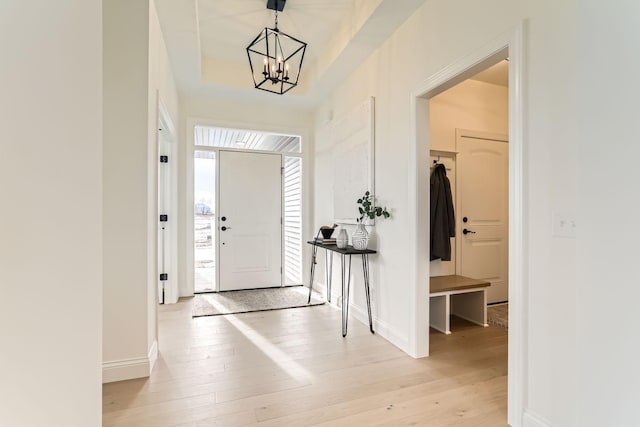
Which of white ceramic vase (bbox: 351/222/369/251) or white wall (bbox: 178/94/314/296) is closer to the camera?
white ceramic vase (bbox: 351/222/369/251)

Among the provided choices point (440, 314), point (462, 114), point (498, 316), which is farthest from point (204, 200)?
point (498, 316)

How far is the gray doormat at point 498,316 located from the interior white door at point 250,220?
2777 millimetres

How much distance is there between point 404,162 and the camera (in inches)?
99.9

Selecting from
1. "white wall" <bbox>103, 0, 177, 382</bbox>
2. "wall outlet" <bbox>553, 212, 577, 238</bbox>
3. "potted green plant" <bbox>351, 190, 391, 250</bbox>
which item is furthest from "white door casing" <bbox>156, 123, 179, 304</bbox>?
"wall outlet" <bbox>553, 212, 577, 238</bbox>

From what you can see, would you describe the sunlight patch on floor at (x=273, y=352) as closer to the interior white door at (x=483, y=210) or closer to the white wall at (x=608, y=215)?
the white wall at (x=608, y=215)

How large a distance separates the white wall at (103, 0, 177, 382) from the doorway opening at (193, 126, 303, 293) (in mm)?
2048

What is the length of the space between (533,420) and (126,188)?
269 cm

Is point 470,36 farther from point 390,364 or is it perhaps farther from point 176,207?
point 176,207

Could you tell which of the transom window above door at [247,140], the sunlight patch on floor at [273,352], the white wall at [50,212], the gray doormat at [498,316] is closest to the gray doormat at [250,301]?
the sunlight patch on floor at [273,352]

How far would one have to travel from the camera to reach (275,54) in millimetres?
3229

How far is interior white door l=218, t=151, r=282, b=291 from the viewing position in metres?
4.38

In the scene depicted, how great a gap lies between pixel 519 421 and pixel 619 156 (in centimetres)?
138

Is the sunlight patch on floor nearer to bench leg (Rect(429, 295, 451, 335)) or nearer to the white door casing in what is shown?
the white door casing

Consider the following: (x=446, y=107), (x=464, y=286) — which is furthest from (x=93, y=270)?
(x=446, y=107)
